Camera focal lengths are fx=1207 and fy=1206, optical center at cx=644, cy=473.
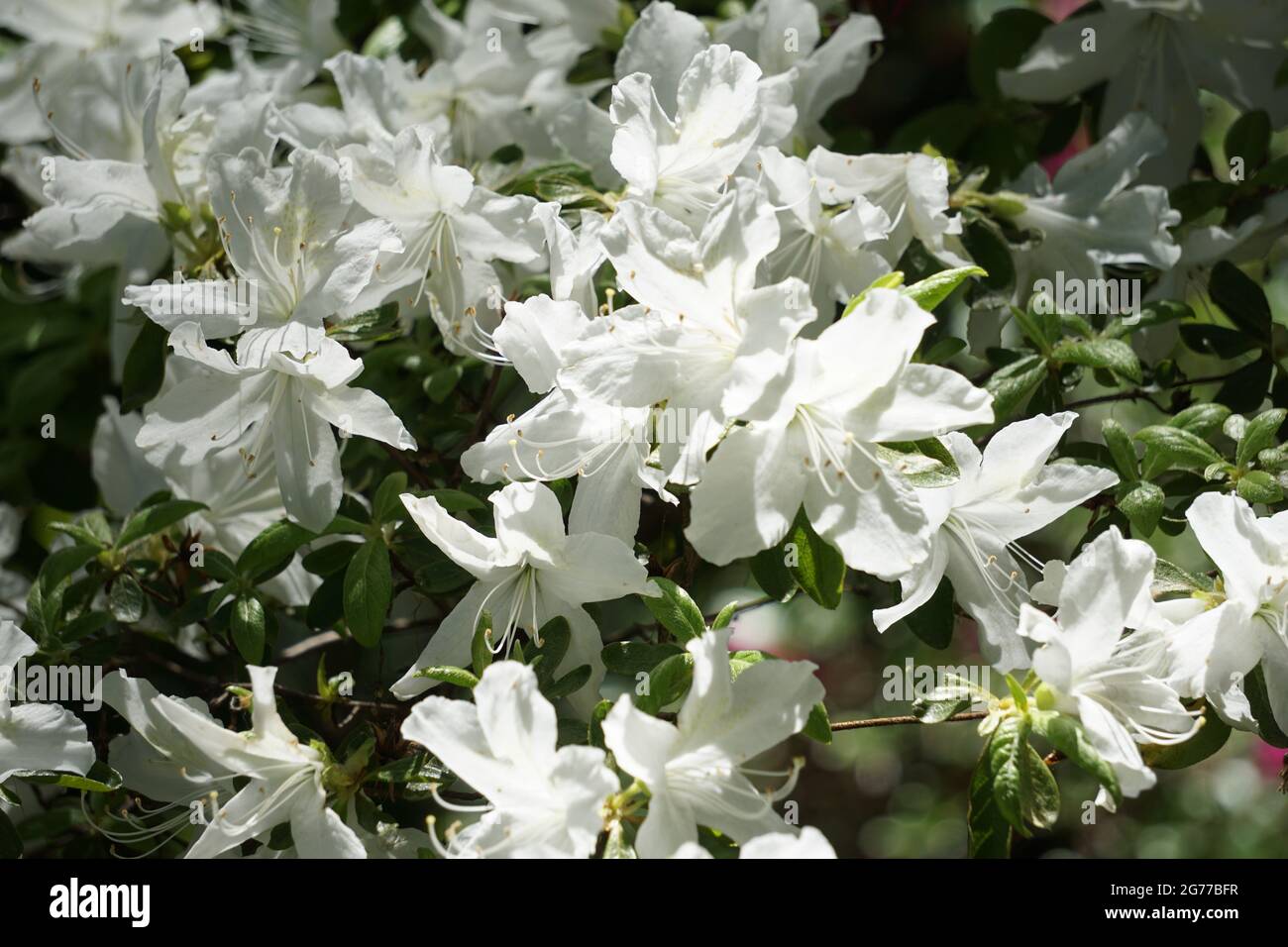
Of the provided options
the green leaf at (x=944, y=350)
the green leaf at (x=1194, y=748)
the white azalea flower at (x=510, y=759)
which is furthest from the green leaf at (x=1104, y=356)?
the white azalea flower at (x=510, y=759)

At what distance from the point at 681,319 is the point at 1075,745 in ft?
1.50

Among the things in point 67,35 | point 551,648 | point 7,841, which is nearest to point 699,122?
point 551,648

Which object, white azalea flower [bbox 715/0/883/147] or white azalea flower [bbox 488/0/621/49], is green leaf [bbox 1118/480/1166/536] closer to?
white azalea flower [bbox 715/0/883/147]

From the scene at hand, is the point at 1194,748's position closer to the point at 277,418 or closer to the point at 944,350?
the point at 944,350

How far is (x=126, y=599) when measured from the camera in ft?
4.16

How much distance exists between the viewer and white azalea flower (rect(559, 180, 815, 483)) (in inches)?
36.7

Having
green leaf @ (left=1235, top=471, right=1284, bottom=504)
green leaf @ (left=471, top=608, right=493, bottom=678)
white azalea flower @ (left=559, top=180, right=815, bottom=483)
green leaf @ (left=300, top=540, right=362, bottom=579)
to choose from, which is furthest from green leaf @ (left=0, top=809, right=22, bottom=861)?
green leaf @ (left=1235, top=471, right=1284, bottom=504)

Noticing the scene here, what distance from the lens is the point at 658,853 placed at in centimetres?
88

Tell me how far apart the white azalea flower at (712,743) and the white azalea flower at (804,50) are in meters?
0.70

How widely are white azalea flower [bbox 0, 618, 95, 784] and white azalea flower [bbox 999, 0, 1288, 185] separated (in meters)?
1.36

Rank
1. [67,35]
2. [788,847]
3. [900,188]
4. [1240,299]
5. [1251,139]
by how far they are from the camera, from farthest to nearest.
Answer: [67,35] < [1251,139] < [1240,299] < [900,188] < [788,847]

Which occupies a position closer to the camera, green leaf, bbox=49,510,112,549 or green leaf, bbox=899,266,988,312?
green leaf, bbox=899,266,988,312
